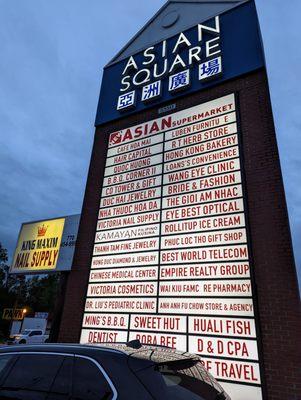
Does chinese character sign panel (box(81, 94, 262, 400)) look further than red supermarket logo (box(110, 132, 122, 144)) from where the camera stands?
No

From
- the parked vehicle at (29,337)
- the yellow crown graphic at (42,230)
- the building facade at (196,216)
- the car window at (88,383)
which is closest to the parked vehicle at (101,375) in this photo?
the car window at (88,383)

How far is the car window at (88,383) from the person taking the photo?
2500 millimetres

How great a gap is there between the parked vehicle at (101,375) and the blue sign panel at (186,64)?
8.59 meters

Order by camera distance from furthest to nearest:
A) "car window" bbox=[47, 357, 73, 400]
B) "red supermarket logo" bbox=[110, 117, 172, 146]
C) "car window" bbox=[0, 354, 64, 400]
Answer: "red supermarket logo" bbox=[110, 117, 172, 146] < "car window" bbox=[0, 354, 64, 400] < "car window" bbox=[47, 357, 73, 400]

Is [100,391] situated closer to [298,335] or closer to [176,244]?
[298,335]

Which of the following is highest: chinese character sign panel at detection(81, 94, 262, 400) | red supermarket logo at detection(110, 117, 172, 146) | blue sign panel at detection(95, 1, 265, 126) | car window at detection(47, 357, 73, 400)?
blue sign panel at detection(95, 1, 265, 126)

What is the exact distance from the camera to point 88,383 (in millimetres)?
2641

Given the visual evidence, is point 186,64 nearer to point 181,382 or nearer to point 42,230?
point 42,230

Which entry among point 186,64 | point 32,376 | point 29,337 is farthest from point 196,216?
point 29,337

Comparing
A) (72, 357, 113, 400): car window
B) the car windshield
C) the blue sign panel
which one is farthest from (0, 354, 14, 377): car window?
the blue sign panel

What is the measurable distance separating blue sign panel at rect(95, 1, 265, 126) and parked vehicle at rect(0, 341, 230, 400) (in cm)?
859

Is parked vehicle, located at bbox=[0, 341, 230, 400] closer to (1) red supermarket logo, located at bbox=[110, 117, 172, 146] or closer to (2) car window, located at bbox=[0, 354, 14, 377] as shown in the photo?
(2) car window, located at bbox=[0, 354, 14, 377]

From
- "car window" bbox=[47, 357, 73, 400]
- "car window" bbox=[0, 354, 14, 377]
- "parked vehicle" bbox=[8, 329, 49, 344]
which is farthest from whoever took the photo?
"parked vehicle" bbox=[8, 329, 49, 344]

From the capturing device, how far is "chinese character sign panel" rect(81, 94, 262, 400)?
653 cm
